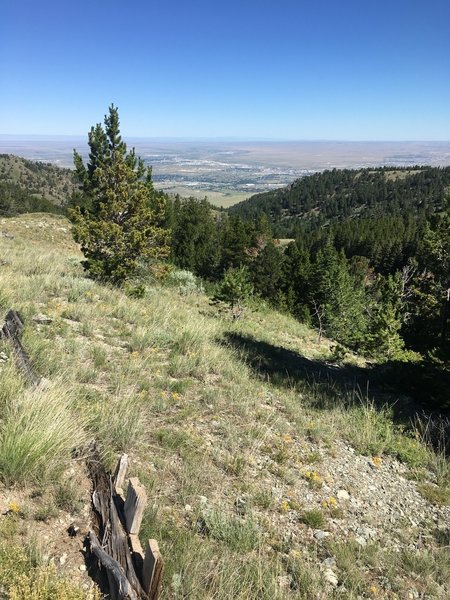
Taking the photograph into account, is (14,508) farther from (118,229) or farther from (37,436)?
(118,229)

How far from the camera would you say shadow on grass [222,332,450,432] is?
7648 mm

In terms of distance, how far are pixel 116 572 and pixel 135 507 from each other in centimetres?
41

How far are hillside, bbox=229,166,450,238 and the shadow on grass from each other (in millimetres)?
134403

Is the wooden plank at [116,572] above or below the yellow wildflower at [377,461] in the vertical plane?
above

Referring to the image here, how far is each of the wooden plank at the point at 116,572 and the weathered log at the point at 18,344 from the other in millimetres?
2431

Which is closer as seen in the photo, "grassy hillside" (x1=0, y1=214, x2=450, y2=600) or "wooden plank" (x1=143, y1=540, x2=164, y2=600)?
"wooden plank" (x1=143, y1=540, x2=164, y2=600)

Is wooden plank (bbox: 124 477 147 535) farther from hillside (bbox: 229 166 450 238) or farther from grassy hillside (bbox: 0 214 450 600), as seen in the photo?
hillside (bbox: 229 166 450 238)

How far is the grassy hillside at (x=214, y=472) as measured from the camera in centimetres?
290

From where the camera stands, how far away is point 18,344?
17.3 ft

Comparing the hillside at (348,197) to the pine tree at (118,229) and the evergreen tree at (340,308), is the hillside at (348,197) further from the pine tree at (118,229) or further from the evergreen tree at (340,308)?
Answer: the pine tree at (118,229)

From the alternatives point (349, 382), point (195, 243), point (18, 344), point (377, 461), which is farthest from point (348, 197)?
point (18, 344)

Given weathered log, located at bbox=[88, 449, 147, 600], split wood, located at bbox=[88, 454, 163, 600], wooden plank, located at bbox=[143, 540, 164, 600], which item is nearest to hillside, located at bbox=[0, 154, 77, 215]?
weathered log, located at bbox=[88, 449, 147, 600]

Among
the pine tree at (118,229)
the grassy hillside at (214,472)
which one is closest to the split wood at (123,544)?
the grassy hillside at (214,472)

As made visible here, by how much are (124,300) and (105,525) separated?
785 cm
